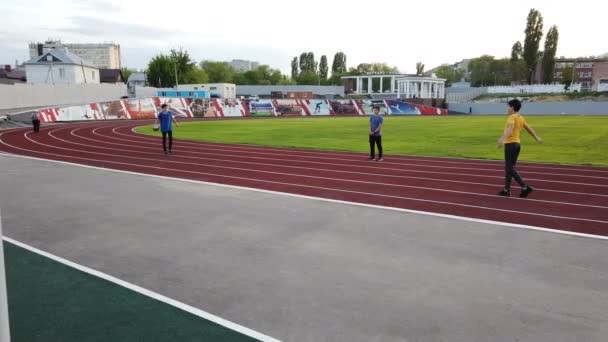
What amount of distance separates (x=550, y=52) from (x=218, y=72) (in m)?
76.8

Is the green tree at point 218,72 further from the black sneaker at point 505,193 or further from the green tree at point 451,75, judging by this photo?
the black sneaker at point 505,193

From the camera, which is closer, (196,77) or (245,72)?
(196,77)

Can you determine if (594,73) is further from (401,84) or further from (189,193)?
(189,193)

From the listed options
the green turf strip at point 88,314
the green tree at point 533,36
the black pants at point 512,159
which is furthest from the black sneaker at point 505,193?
the green tree at point 533,36

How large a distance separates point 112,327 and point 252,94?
98506 millimetres

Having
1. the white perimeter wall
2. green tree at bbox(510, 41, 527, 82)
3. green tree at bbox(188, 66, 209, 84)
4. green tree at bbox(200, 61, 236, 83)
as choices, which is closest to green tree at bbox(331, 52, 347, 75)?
green tree at bbox(200, 61, 236, 83)

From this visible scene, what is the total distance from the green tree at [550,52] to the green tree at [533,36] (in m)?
2.37

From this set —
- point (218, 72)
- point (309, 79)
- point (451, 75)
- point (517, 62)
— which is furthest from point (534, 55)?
point (451, 75)

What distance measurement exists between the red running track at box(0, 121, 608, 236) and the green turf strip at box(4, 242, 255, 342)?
17.1ft

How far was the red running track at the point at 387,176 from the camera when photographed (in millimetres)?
8180

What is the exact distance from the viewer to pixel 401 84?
77188mm

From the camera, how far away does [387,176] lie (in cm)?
1178

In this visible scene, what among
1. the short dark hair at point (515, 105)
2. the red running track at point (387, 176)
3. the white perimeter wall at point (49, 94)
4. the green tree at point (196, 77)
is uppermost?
the green tree at point (196, 77)

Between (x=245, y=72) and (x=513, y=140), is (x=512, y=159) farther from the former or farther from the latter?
(x=245, y=72)
